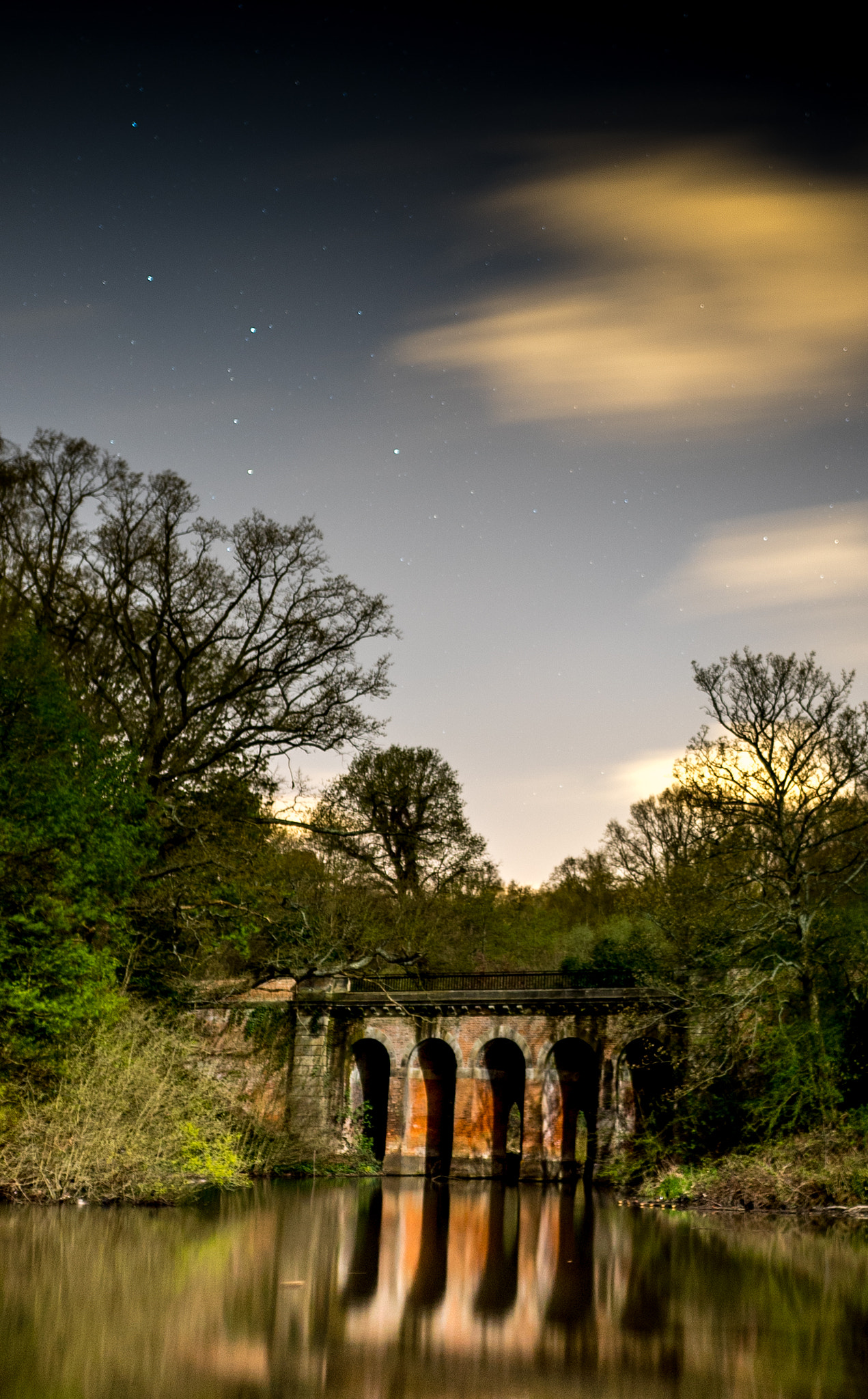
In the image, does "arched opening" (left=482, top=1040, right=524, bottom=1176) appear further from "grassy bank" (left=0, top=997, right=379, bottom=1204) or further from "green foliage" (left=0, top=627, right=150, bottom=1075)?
"green foliage" (left=0, top=627, right=150, bottom=1075)

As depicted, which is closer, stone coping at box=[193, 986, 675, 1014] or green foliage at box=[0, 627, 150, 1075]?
green foliage at box=[0, 627, 150, 1075]

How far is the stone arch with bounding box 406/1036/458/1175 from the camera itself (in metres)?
34.6

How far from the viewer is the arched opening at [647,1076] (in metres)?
30.6

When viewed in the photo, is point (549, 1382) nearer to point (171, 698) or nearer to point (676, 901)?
point (171, 698)

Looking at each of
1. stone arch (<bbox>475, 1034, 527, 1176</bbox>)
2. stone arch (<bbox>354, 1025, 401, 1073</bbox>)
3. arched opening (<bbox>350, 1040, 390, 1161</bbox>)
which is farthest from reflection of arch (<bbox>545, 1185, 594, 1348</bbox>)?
arched opening (<bbox>350, 1040, 390, 1161</bbox>)

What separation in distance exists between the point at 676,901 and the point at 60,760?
1918 centimetres

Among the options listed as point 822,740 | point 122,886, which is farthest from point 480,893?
point 122,886

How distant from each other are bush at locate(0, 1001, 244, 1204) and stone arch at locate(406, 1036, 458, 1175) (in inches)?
566

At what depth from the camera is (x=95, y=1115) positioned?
18.6 meters

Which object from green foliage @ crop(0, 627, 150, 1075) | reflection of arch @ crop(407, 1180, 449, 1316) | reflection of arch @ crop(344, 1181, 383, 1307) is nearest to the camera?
reflection of arch @ crop(407, 1180, 449, 1316)

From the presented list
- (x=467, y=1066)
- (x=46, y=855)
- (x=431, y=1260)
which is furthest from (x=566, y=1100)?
(x=431, y=1260)

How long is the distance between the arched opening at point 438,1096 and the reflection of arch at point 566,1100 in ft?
9.43

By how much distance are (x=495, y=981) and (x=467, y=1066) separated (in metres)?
2.34

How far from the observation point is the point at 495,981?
34906 mm
